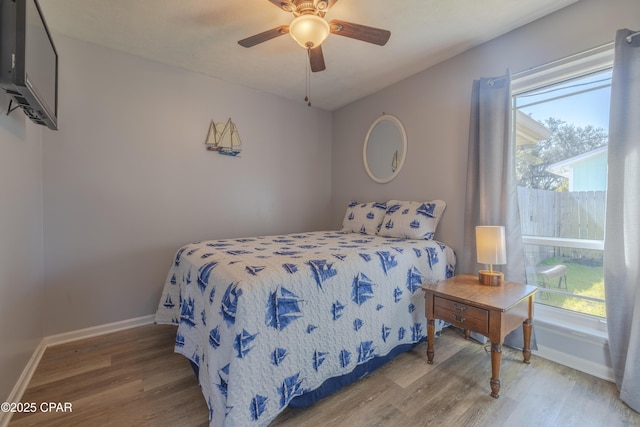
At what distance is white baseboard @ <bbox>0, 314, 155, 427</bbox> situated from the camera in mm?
1525

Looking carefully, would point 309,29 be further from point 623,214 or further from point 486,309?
point 623,214

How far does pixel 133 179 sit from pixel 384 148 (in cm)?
267

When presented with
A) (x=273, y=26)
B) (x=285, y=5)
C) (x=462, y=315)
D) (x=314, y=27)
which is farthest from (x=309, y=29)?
(x=462, y=315)

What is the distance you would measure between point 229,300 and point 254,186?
2.16 meters

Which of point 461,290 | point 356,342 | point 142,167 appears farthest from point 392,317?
point 142,167

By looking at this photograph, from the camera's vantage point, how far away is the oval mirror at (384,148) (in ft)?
9.81

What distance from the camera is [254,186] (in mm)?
3260

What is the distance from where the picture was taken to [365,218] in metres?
3.02

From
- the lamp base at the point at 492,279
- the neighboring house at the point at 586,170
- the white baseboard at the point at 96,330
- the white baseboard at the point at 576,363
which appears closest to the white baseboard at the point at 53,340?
the white baseboard at the point at 96,330

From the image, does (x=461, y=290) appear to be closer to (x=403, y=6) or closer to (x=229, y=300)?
(x=229, y=300)

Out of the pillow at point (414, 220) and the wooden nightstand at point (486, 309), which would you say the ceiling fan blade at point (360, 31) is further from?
the wooden nightstand at point (486, 309)

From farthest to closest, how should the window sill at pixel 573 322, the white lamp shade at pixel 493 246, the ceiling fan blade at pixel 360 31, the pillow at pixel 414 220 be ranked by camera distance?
the pillow at pixel 414 220 < the white lamp shade at pixel 493 246 < the window sill at pixel 573 322 < the ceiling fan blade at pixel 360 31

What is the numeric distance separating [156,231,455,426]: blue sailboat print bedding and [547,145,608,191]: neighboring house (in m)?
1.12

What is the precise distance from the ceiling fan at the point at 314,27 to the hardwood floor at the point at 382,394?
2214mm
